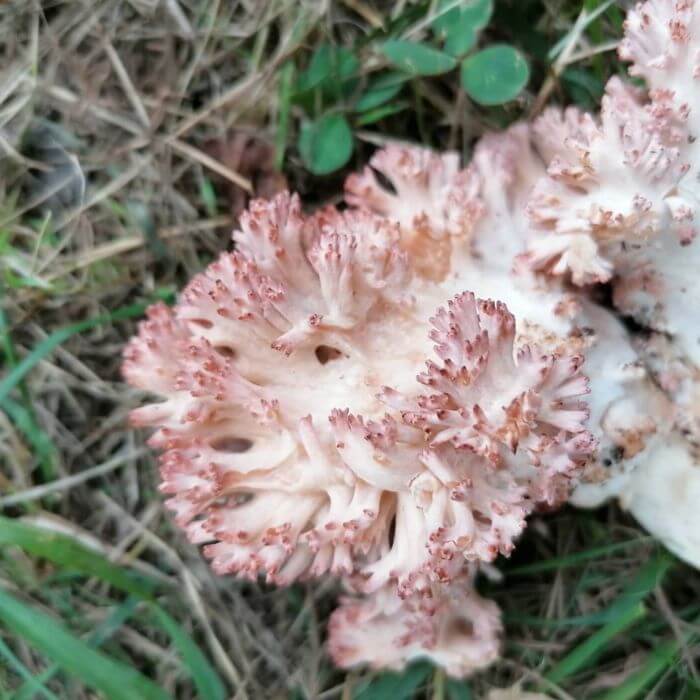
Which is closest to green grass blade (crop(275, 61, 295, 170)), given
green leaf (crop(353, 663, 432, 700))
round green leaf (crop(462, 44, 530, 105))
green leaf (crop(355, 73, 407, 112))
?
green leaf (crop(355, 73, 407, 112))

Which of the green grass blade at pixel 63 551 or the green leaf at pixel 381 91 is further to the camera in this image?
the green leaf at pixel 381 91

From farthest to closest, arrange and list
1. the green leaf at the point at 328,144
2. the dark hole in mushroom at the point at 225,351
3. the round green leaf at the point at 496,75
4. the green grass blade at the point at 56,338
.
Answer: the green leaf at the point at 328,144 → the green grass blade at the point at 56,338 → the round green leaf at the point at 496,75 → the dark hole in mushroom at the point at 225,351

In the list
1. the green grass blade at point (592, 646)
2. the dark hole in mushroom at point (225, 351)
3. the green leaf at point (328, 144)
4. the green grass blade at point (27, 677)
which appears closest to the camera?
the dark hole in mushroom at point (225, 351)

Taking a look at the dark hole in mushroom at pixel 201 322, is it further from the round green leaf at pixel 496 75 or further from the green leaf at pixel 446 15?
the green leaf at pixel 446 15

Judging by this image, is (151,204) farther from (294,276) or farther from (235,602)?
(235,602)

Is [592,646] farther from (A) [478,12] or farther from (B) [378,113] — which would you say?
(A) [478,12]

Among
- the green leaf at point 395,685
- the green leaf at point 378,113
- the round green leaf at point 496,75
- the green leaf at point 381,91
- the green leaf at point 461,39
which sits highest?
the green leaf at point 461,39

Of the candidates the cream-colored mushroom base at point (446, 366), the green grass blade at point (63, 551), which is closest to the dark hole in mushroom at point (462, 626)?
the cream-colored mushroom base at point (446, 366)

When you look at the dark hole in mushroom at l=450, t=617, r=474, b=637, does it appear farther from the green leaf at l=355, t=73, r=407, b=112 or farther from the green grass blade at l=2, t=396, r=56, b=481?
the green leaf at l=355, t=73, r=407, b=112
